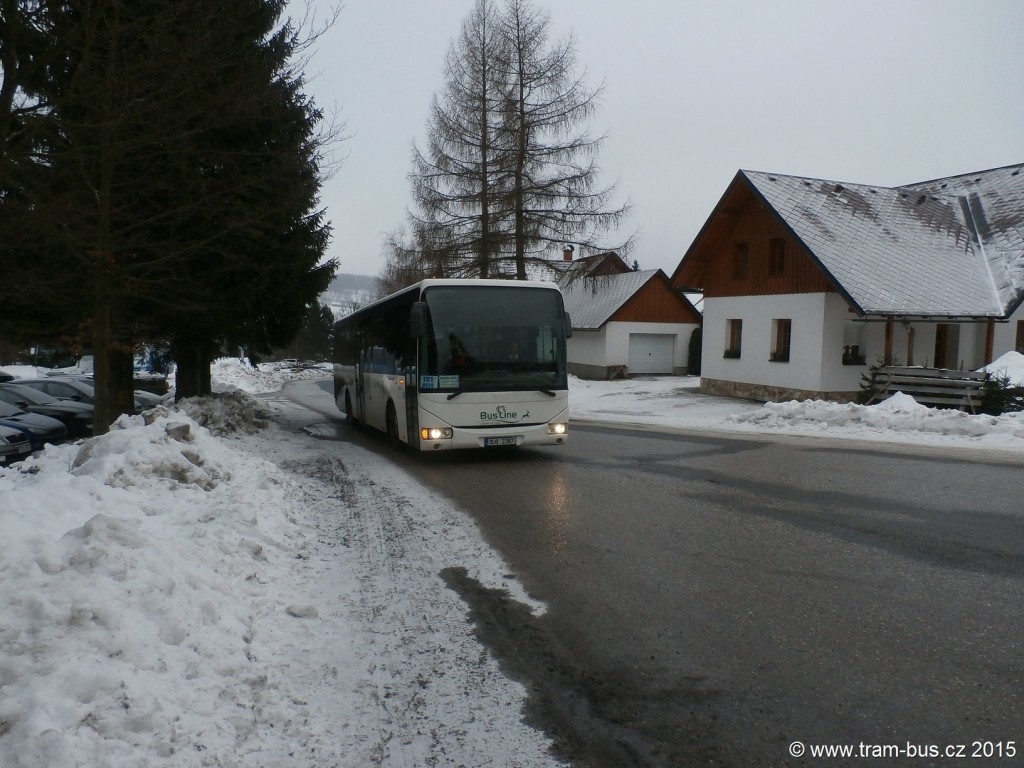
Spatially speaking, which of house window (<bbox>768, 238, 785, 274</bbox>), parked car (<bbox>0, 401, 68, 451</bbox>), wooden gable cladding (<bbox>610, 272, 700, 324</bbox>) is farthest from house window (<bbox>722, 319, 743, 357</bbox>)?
parked car (<bbox>0, 401, 68, 451</bbox>)

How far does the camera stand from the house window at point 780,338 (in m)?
23.8

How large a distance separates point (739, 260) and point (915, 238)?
5.42 m

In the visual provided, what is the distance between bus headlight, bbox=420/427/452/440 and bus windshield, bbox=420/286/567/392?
591mm

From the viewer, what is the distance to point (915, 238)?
24.0m

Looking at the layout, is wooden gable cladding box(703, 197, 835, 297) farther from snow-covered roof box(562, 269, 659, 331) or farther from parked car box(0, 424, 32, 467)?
parked car box(0, 424, 32, 467)

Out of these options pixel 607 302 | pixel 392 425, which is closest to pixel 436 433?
pixel 392 425

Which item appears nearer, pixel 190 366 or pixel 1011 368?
pixel 190 366

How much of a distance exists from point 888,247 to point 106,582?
78.7ft

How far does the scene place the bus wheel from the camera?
13695mm

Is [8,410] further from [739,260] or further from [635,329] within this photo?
[635,329]

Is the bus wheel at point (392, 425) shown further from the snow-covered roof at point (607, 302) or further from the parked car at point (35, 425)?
the snow-covered roof at point (607, 302)

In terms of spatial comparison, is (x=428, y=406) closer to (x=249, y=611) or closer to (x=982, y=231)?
(x=249, y=611)

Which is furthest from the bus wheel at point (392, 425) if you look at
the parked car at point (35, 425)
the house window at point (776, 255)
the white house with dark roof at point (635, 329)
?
the white house with dark roof at point (635, 329)

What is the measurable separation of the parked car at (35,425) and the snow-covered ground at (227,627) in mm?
7404
